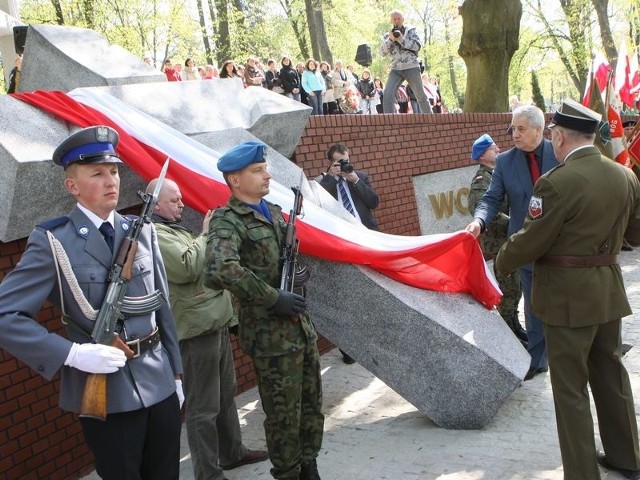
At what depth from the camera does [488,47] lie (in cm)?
1166

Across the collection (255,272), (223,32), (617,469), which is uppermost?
(223,32)

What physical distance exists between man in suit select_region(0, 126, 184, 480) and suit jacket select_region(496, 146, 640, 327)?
1855 mm

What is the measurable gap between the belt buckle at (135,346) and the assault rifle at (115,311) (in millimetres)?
42

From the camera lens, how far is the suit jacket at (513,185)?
4871 mm

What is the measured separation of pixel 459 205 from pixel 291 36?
2252 centimetres

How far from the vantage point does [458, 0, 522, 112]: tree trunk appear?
37.4 feet

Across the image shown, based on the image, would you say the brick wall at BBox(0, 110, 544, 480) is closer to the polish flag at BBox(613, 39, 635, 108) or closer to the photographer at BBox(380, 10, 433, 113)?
the photographer at BBox(380, 10, 433, 113)

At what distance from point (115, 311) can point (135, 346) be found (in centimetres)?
19

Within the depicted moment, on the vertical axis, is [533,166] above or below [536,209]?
above

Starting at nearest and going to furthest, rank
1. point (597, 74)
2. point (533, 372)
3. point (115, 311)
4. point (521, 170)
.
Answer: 1. point (115, 311)
2. point (521, 170)
3. point (533, 372)
4. point (597, 74)

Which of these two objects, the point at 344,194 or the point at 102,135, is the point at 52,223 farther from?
the point at 344,194

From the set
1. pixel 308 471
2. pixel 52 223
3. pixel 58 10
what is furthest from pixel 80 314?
pixel 58 10

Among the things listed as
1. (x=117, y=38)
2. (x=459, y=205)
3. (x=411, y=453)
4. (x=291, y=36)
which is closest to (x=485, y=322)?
(x=411, y=453)

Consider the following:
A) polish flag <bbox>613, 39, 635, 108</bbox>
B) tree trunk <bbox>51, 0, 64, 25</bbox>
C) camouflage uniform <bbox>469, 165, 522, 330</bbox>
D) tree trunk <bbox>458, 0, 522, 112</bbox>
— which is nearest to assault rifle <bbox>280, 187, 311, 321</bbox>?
camouflage uniform <bbox>469, 165, 522, 330</bbox>
